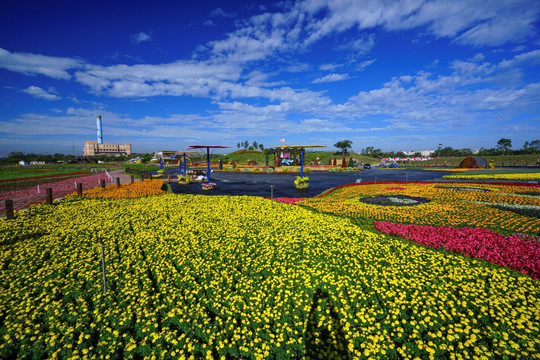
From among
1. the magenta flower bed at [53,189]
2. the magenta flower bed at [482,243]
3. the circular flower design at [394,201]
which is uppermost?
the magenta flower bed at [53,189]

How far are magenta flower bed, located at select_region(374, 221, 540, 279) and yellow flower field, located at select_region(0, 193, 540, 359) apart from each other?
580 mm

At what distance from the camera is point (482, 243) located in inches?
325

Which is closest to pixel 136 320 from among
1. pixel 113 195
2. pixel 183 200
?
pixel 183 200

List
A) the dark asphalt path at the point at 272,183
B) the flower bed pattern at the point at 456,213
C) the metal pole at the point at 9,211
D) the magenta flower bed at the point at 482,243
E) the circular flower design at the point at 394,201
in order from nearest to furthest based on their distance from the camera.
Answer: the magenta flower bed at the point at 482,243
the flower bed pattern at the point at 456,213
the metal pole at the point at 9,211
the circular flower design at the point at 394,201
the dark asphalt path at the point at 272,183

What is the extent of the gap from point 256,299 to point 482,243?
27.7 ft

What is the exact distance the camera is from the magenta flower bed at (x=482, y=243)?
6945 millimetres

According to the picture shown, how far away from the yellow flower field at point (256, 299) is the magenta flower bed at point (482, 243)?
22.8 inches

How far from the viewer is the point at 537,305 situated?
5.04 metres

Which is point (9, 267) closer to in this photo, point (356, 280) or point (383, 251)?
point (356, 280)

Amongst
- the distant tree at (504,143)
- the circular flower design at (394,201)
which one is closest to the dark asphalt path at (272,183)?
the circular flower design at (394,201)

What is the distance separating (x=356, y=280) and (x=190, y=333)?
4.38 metres

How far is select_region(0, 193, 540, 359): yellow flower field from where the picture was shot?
14.0ft

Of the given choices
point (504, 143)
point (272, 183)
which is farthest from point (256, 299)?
point (504, 143)

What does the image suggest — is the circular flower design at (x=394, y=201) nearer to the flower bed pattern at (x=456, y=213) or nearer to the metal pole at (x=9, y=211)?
the flower bed pattern at (x=456, y=213)
